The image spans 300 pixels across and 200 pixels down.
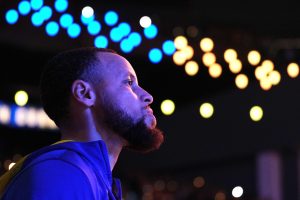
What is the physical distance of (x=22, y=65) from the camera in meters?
9.77

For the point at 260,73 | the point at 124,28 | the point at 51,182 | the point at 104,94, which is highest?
the point at 124,28

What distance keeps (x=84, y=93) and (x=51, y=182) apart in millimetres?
397

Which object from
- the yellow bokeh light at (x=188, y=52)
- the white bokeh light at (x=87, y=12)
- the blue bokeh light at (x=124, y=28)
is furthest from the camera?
the yellow bokeh light at (x=188, y=52)

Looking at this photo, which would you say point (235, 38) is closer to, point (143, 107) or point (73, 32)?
point (73, 32)

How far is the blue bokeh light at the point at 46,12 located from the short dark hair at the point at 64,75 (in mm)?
2658

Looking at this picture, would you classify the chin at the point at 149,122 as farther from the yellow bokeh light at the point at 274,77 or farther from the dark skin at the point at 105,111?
the yellow bokeh light at the point at 274,77

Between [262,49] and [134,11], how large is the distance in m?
2.32

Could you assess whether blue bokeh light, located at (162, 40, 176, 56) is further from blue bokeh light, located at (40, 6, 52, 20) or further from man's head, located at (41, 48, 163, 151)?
man's head, located at (41, 48, 163, 151)

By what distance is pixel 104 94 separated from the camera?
1.72 m

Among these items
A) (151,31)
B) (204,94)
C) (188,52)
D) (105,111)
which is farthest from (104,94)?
(204,94)

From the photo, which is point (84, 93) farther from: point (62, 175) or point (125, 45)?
point (125, 45)

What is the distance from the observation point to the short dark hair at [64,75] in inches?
68.4

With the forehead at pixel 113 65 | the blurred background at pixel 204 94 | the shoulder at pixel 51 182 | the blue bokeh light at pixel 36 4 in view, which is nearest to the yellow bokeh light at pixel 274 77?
the blurred background at pixel 204 94

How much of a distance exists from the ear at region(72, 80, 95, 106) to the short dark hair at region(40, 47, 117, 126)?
0.02 meters
